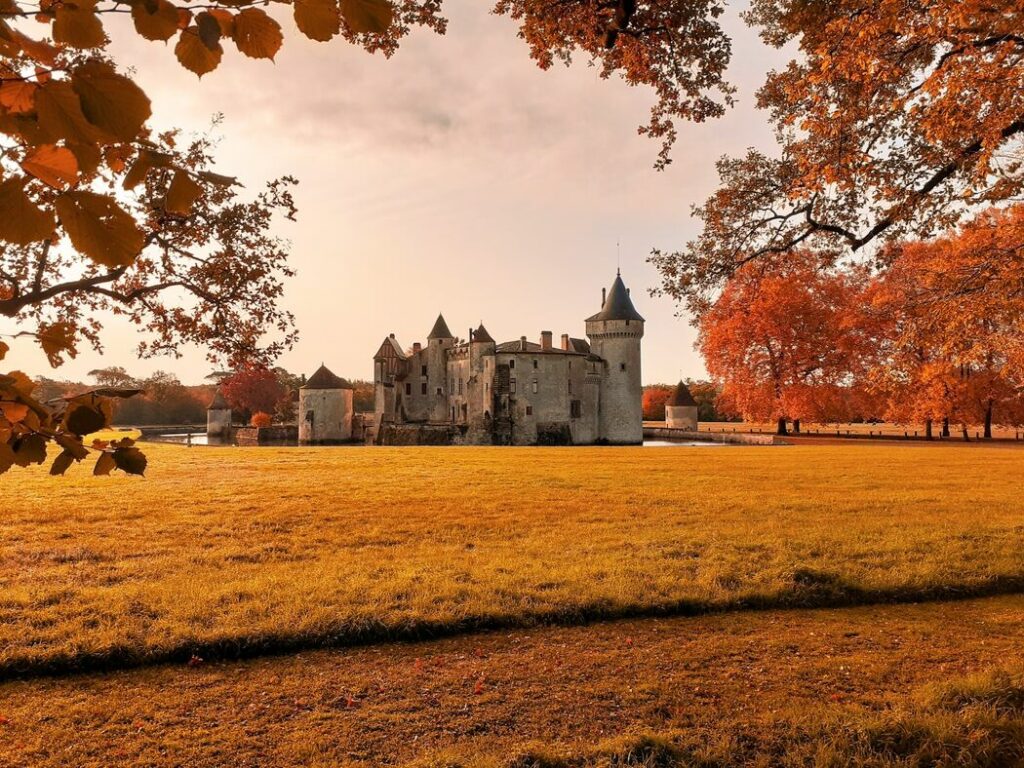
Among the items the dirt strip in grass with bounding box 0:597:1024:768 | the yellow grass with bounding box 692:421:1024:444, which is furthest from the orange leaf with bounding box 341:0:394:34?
the yellow grass with bounding box 692:421:1024:444

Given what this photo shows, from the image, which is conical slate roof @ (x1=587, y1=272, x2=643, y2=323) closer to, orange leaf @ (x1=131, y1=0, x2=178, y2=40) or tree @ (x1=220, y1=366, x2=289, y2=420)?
tree @ (x1=220, y1=366, x2=289, y2=420)

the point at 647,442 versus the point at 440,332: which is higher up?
the point at 440,332

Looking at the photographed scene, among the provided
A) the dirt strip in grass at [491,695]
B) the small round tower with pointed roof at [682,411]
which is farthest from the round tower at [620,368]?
the dirt strip in grass at [491,695]

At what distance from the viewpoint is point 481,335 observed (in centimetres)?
6262

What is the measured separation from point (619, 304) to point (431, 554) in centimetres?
5553

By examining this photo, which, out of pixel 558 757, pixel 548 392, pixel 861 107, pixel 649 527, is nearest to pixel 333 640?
pixel 558 757

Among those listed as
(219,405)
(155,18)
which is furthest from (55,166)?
(219,405)

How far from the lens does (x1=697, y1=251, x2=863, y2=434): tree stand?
4547 centimetres

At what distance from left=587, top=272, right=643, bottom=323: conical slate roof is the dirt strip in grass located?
56.6m

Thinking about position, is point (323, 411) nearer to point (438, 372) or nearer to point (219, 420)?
point (438, 372)

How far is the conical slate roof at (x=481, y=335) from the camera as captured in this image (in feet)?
203

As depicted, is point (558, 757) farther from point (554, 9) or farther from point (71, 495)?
point (71, 495)

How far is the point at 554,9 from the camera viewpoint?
30.9 ft

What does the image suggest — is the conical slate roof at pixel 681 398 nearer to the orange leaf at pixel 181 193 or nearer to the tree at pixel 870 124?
the tree at pixel 870 124
